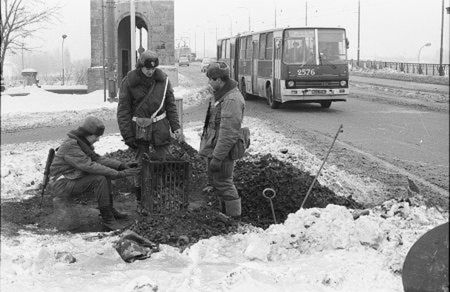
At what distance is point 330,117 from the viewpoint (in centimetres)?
1800

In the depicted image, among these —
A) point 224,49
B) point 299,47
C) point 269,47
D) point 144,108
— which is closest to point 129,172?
point 144,108

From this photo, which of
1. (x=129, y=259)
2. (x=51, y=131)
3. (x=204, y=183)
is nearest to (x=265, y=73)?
(x=51, y=131)

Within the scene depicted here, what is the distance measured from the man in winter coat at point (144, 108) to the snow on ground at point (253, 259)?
4.71ft

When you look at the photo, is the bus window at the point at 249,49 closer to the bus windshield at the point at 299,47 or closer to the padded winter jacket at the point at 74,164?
the bus windshield at the point at 299,47

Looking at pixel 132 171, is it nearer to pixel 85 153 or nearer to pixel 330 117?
pixel 85 153

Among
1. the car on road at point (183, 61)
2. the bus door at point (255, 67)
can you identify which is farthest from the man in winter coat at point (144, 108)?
the car on road at point (183, 61)

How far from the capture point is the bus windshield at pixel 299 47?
19.5 m

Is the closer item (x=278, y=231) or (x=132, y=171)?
(x=278, y=231)

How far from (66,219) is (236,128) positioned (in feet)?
6.76

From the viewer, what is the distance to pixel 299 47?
19.8 m

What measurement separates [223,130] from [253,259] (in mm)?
1587

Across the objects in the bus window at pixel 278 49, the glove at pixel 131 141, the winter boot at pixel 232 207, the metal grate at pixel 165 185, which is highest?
the bus window at pixel 278 49

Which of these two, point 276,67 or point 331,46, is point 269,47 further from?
point 331,46

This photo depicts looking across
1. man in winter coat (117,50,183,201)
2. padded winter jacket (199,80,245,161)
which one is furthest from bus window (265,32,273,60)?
padded winter jacket (199,80,245,161)
